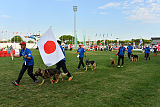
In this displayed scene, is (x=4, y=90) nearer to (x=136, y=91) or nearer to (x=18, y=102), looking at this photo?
(x=18, y=102)

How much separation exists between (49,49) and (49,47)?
86mm

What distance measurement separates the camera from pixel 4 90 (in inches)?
225

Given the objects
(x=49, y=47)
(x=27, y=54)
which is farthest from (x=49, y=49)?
(x=27, y=54)

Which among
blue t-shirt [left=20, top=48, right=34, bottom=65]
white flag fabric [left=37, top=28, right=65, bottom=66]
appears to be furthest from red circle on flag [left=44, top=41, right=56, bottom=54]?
blue t-shirt [left=20, top=48, right=34, bottom=65]

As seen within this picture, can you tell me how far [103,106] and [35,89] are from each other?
2942mm

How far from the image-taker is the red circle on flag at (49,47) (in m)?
6.21

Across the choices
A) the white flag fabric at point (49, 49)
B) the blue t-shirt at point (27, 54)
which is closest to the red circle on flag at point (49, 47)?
the white flag fabric at point (49, 49)

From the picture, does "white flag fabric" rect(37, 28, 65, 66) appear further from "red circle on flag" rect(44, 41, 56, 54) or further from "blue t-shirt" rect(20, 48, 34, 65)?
"blue t-shirt" rect(20, 48, 34, 65)

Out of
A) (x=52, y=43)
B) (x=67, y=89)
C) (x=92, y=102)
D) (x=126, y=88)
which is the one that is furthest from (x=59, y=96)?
(x=126, y=88)

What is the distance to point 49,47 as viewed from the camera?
625 centimetres

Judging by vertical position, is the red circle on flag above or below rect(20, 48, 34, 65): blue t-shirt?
above

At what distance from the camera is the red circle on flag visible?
20.4ft

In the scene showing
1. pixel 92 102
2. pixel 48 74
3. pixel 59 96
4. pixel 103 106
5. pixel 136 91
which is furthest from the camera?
pixel 48 74

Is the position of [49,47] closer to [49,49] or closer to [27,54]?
[49,49]
